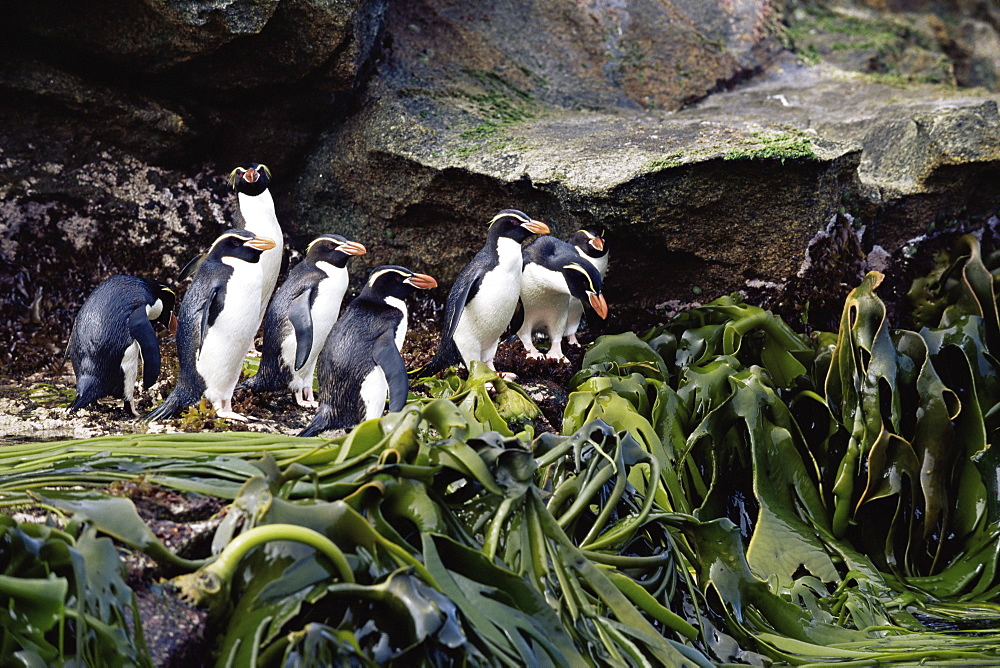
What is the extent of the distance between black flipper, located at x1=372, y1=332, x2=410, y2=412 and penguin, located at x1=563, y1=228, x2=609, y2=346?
142 centimetres

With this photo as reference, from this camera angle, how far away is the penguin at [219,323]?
3932mm

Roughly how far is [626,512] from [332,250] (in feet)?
6.52

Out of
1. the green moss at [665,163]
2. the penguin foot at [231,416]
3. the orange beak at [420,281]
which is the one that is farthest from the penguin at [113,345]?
the green moss at [665,163]

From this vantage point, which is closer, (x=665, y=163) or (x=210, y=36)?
(x=210, y=36)

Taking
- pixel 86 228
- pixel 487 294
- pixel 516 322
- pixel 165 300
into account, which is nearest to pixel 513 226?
pixel 487 294

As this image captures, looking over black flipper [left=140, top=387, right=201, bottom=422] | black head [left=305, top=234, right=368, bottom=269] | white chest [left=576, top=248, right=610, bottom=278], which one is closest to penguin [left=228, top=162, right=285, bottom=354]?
black head [left=305, top=234, right=368, bottom=269]

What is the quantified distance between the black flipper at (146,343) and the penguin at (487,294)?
1349mm

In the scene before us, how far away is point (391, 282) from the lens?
3873 millimetres

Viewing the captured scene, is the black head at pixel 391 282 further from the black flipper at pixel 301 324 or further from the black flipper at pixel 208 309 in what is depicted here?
the black flipper at pixel 208 309

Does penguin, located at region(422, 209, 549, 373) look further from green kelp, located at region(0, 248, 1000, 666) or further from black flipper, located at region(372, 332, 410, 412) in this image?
black flipper, located at region(372, 332, 410, 412)

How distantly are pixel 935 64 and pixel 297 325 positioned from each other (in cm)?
677

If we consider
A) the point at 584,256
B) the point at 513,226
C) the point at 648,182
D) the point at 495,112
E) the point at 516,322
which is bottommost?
the point at 516,322

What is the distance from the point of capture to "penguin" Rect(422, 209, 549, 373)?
4441 mm

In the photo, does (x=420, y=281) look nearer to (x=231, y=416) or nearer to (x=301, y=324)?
(x=301, y=324)
